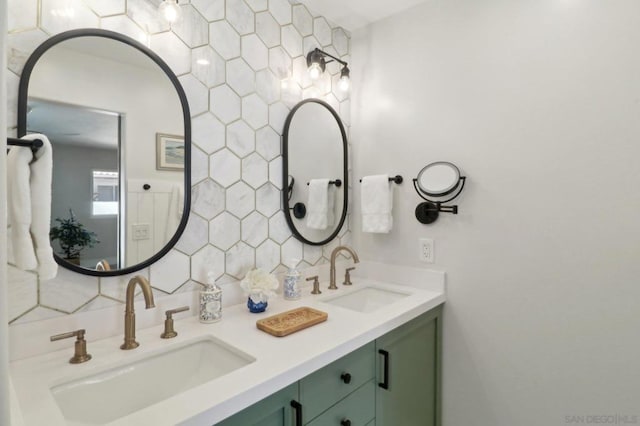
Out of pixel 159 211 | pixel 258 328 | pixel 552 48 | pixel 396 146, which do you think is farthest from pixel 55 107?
pixel 552 48

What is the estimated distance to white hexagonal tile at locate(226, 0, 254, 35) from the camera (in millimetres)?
1461

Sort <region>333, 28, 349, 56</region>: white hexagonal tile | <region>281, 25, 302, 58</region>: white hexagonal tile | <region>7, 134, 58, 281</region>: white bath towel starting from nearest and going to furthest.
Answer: <region>7, 134, 58, 281</region>: white bath towel
<region>281, 25, 302, 58</region>: white hexagonal tile
<region>333, 28, 349, 56</region>: white hexagonal tile

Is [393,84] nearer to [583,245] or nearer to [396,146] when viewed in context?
[396,146]

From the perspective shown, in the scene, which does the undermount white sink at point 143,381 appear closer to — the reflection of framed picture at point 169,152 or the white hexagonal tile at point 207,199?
the white hexagonal tile at point 207,199

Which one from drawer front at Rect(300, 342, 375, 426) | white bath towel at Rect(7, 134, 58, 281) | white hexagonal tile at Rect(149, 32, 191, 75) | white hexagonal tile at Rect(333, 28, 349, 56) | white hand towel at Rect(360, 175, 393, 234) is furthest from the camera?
white hexagonal tile at Rect(333, 28, 349, 56)

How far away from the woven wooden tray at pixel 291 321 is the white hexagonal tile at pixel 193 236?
403 millimetres

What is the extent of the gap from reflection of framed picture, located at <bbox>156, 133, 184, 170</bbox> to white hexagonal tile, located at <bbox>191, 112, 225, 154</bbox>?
75mm

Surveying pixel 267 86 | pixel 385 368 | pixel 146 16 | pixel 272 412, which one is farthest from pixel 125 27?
pixel 385 368

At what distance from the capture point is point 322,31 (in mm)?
1913

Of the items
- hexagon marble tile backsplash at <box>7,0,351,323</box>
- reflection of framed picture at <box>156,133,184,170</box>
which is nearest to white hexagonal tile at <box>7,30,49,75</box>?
hexagon marble tile backsplash at <box>7,0,351,323</box>

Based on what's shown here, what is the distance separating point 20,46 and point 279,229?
1.14 m

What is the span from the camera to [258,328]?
3.95 feet

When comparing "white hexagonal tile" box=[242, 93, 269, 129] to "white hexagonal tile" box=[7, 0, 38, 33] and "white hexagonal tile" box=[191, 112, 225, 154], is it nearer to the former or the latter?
"white hexagonal tile" box=[191, 112, 225, 154]

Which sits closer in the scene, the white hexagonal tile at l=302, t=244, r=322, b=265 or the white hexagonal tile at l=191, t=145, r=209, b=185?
the white hexagonal tile at l=191, t=145, r=209, b=185
